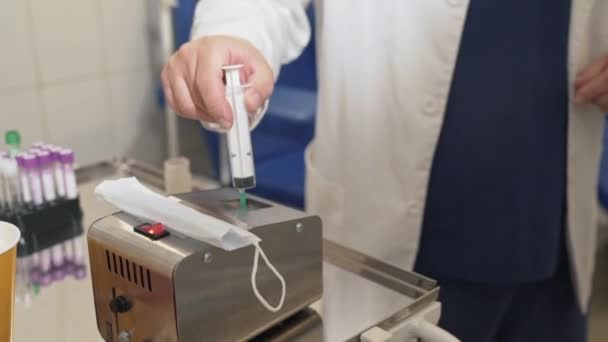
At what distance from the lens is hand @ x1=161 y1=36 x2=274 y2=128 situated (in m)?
0.66

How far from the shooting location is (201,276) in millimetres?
550

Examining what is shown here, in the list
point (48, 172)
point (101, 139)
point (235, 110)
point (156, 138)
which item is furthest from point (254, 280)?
point (156, 138)

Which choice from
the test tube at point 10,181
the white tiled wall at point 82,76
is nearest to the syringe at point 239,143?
the test tube at point 10,181

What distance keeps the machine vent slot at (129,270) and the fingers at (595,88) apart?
643 millimetres

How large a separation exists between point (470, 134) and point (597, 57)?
0.21 meters

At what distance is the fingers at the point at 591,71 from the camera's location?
35.0 inches

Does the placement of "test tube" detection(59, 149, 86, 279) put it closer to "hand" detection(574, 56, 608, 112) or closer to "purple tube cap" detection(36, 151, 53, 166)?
"purple tube cap" detection(36, 151, 53, 166)

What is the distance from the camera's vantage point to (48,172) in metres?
0.86

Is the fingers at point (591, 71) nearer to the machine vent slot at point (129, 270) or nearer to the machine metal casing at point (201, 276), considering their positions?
the machine metal casing at point (201, 276)

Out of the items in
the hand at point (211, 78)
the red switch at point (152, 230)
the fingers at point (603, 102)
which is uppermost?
the hand at point (211, 78)

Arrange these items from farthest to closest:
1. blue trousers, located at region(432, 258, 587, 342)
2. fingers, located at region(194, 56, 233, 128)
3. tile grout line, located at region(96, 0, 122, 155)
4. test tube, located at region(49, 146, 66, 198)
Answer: tile grout line, located at region(96, 0, 122, 155) < blue trousers, located at region(432, 258, 587, 342) < test tube, located at region(49, 146, 66, 198) < fingers, located at region(194, 56, 233, 128)

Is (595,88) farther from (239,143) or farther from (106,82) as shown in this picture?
(106,82)

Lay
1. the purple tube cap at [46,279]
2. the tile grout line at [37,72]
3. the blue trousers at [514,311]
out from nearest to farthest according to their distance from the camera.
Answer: the purple tube cap at [46,279] < the blue trousers at [514,311] < the tile grout line at [37,72]

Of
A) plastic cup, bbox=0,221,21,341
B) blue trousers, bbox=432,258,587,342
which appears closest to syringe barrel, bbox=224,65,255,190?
plastic cup, bbox=0,221,21,341
